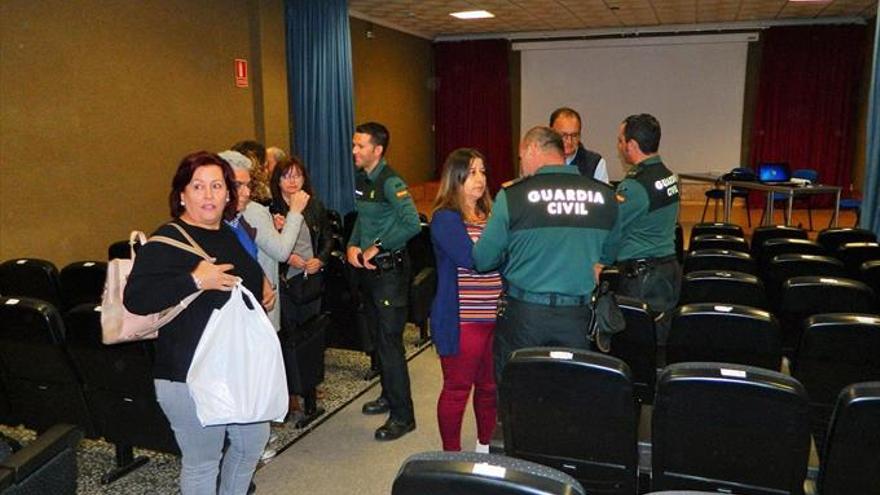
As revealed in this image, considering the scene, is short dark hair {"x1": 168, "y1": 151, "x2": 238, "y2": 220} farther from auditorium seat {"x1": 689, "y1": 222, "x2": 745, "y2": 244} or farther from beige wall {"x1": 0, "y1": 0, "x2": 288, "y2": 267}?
auditorium seat {"x1": 689, "y1": 222, "x2": 745, "y2": 244}

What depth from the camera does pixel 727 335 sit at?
2.56m

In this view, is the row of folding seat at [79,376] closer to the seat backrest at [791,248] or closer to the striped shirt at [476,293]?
the striped shirt at [476,293]

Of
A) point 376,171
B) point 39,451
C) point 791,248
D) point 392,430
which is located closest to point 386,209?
point 376,171

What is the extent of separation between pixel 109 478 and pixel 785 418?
107 inches

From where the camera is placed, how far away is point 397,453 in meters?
3.31

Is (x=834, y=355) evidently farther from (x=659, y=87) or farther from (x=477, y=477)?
(x=659, y=87)

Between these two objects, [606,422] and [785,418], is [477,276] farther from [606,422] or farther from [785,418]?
[785,418]

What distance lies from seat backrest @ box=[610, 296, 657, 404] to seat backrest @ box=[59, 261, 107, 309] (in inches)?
109

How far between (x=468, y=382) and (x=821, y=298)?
169cm

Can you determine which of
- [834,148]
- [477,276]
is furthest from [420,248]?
[834,148]

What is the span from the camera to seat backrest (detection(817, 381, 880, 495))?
1760 mm

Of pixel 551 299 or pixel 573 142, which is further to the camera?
pixel 573 142

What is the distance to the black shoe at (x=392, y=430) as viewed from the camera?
344 cm

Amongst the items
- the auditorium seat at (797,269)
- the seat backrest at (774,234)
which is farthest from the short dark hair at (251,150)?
the seat backrest at (774,234)
